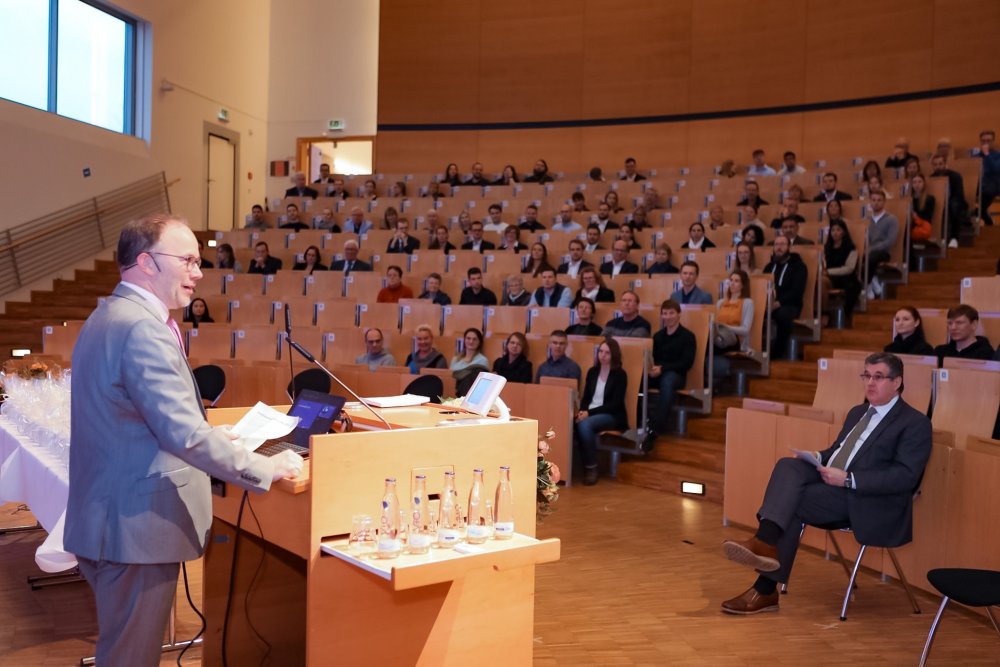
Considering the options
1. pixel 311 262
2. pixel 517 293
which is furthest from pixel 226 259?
pixel 517 293

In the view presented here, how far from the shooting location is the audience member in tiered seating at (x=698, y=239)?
8008 millimetres

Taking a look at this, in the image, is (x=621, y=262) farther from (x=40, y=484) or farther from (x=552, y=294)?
(x=40, y=484)

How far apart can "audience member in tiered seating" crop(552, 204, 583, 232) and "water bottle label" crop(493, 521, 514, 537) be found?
708 centimetres

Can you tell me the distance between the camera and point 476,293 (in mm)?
7879

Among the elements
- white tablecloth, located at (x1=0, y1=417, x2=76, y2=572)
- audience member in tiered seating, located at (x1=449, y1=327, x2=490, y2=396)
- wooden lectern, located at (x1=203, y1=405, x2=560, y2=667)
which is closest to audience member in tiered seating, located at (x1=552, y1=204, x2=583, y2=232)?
audience member in tiered seating, located at (x1=449, y1=327, x2=490, y2=396)

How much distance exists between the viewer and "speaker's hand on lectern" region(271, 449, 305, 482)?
209 cm

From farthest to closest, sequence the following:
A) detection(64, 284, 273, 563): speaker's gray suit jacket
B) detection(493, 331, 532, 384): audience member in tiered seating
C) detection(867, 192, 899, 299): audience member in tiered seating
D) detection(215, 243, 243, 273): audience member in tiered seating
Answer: detection(215, 243, 243, 273): audience member in tiered seating, detection(867, 192, 899, 299): audience member in tiered seating, detection(493, 331, 532, 384): audience member in tiered seating, detection(64, 284, 273, 563): speaker's gray suit jacket

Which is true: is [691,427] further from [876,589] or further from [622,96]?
[622,96]

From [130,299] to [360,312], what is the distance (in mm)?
Answer: 5988

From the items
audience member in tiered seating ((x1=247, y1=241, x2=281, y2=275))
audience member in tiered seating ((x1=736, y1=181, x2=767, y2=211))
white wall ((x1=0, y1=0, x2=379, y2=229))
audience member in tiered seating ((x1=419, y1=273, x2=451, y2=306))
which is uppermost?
white wall ((x1=0, y1=0, x2=379, y2=229))

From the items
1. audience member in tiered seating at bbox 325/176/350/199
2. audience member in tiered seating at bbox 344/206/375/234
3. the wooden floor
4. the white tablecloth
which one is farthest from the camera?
audience member in tiered seating at bbox 325/176/350/199

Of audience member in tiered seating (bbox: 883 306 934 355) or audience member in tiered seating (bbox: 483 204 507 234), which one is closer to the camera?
audience member in tiered seating (bbox: 883 306 934 355)

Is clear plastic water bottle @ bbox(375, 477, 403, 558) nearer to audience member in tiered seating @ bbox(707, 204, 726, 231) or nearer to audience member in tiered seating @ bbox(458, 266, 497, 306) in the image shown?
audience member in tiered seating @ bbox(458, 266, 497, 306)

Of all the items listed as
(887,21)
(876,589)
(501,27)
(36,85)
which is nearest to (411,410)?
(876,589)
